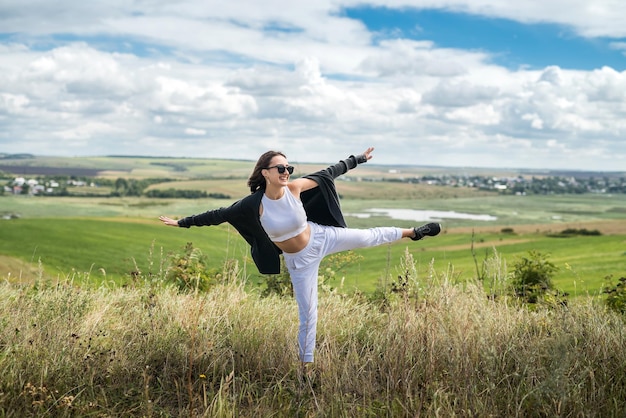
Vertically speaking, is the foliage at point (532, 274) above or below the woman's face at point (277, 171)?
below

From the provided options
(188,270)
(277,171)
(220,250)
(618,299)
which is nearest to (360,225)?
(220,250)

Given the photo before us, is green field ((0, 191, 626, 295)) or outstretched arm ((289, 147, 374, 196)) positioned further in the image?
green field ((0, 191, 626, 295))

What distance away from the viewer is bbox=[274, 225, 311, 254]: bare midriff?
18.7ft

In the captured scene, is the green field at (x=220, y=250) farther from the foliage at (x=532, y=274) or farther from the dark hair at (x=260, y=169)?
the dark hair at (x=260, y=169)

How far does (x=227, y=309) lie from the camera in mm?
6730

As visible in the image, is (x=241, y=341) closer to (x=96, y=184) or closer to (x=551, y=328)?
(x=551, y=328)

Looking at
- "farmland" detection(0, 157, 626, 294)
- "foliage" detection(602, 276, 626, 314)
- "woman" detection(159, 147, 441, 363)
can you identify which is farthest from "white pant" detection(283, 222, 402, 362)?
"foliage" detection(602, 276, 626, 314)

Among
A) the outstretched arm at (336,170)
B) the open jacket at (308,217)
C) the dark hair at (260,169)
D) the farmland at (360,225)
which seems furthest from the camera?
the farmland at (360,225)

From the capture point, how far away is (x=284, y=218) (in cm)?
567

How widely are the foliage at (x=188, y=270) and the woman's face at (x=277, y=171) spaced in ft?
15.2

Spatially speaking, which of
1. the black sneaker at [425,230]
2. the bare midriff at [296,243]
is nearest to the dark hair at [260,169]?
the bare midriff at [296,243]

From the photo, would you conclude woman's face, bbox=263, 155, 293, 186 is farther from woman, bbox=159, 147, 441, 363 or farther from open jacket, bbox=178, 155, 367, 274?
open jacket, bbox=178, 155, 367, 274

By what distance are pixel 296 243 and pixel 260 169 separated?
79 centimetres

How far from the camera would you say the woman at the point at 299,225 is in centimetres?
566
